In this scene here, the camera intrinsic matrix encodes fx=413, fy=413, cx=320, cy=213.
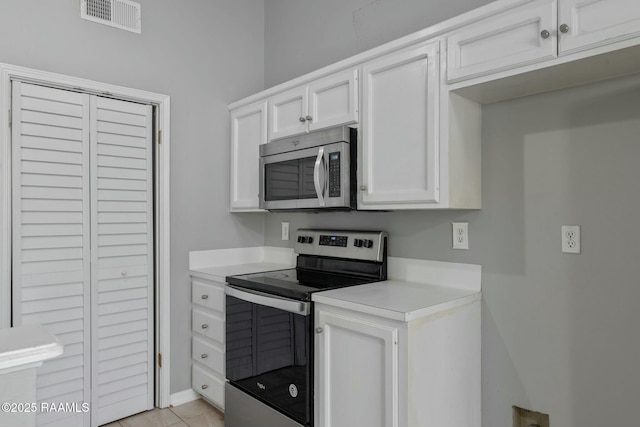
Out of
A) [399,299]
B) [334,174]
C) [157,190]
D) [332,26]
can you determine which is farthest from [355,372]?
[332,26]

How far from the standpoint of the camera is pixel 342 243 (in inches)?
97.0

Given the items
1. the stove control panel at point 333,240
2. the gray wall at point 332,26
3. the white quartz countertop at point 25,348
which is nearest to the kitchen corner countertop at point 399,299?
the stove control panel at point 333,240

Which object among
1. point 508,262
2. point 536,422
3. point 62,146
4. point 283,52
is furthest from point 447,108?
point 62,146

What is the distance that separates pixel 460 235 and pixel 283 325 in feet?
3.20

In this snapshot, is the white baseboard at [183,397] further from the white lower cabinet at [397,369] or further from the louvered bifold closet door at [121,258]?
the white lower cabinet at [397,369]

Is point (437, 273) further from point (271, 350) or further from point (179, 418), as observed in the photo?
point (179, 418)

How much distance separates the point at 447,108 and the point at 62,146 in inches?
80.9

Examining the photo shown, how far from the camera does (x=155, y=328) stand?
2686 millimetres

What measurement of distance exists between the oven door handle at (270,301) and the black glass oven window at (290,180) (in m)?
0.58

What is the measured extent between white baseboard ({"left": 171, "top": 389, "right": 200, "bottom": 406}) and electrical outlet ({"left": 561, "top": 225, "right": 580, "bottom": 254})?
7.96 ft

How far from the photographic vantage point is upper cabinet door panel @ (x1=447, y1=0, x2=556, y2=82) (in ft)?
4.73

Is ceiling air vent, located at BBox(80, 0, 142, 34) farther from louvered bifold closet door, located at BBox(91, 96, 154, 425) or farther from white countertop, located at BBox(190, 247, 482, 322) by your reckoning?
white countertop, located at BBox(190, 247, 482, 322)

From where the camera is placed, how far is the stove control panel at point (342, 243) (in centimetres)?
229

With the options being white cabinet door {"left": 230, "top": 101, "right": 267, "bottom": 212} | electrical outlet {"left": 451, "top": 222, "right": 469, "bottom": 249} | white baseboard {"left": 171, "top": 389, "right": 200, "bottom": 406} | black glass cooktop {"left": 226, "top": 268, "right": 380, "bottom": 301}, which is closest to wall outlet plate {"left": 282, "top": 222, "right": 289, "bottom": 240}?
white cabinet door {"left": 230, "top": 101, "right": 267, "bottom": 212}
